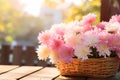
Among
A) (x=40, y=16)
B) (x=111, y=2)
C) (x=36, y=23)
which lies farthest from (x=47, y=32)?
(x=40, y=16)

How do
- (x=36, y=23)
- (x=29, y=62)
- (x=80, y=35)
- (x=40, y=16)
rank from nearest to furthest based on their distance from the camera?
1. (x=80, y=35)
2. (x=29, y=62)
3. (x=36, y=23)
4. (x=40, y=16)

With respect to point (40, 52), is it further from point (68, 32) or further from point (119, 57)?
point (119, 57)

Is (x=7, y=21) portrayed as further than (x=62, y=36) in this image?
Yes

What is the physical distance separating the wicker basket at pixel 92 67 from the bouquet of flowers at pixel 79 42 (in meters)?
0.03

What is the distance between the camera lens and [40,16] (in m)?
36.8

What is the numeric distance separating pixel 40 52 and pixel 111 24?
1.38ft

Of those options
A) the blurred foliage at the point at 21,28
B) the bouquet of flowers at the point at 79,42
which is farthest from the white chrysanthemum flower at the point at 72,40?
the blurred foliage at the point at 21,28

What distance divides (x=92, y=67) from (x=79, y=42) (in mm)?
185

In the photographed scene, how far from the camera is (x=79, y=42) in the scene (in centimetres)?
188

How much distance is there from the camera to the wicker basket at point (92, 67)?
1969 mm

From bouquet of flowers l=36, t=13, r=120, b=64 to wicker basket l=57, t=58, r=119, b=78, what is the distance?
0.09 feet

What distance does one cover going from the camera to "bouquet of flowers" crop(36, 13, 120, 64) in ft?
6.18

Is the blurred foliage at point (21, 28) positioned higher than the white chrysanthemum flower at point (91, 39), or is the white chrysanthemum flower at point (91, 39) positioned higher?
the blurred foliage at point (21, 28)

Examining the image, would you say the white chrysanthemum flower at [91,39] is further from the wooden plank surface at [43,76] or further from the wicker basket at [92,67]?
the wooden plank surface at [43,76]
